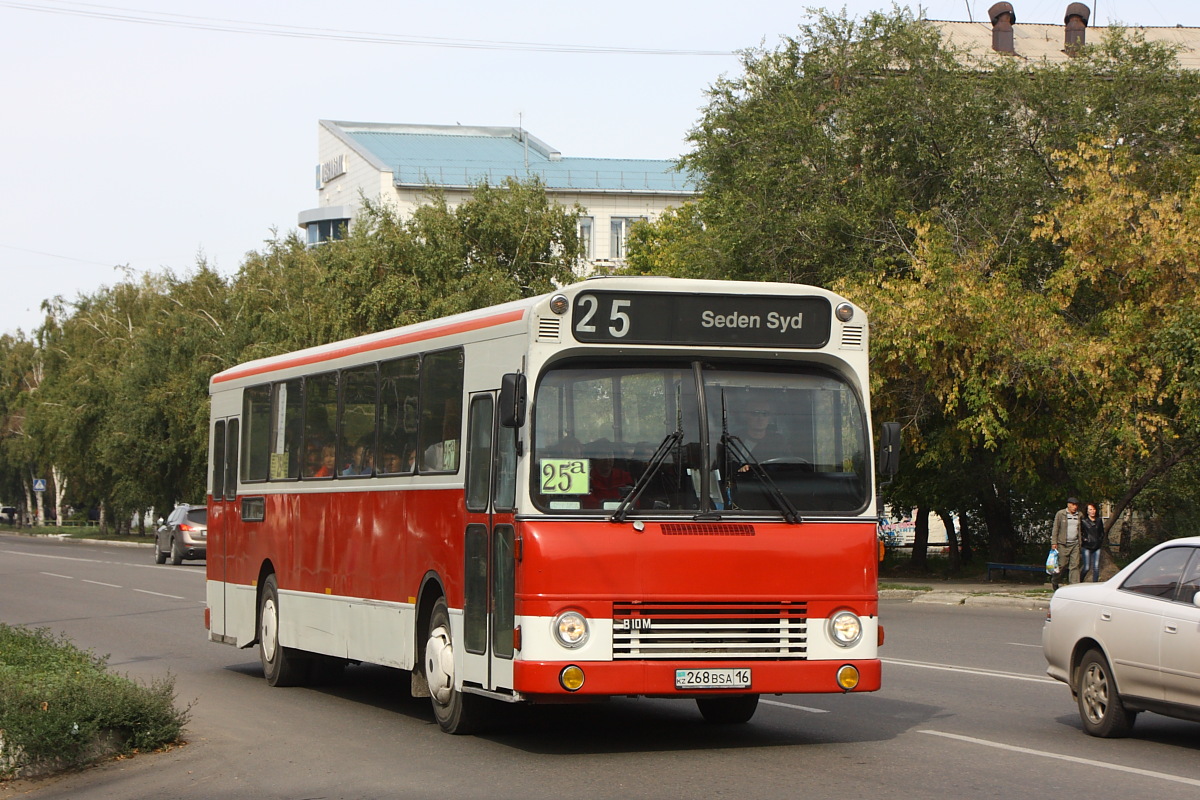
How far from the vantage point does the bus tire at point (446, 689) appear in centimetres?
1151

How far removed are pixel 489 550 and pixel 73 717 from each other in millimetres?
2919

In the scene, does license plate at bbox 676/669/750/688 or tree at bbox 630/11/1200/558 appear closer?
license plate at bbox 676/669/750/688

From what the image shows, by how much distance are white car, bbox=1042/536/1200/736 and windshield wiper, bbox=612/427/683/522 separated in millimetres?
3452

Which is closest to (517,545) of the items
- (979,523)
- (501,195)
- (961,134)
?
(961,134)

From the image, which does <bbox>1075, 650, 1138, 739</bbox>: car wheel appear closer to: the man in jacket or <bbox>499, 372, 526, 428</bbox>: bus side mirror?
<bbox>499, 372, 526, 428</bbox>: bus side mirror

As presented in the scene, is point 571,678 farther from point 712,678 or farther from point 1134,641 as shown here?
point 1134,641

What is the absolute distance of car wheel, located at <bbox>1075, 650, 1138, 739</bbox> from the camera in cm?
1117

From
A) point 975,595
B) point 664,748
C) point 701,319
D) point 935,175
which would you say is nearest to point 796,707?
point 664,748

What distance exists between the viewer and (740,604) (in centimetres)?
1034

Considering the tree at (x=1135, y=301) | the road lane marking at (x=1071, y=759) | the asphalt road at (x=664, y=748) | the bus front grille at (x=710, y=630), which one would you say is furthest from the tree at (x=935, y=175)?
the bus front grille at (x=710, y=630)

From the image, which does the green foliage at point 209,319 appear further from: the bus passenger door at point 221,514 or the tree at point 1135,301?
the bus passenger door at point 221,514

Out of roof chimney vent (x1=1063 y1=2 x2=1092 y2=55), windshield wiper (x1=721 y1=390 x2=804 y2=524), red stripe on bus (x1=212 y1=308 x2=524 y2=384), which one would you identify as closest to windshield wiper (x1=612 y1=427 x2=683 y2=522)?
windshield wiper (x1=721 y1=390 x2=804 y2=524)

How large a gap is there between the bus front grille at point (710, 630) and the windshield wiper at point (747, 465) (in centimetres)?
61

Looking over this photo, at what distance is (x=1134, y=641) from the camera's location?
10984mm
